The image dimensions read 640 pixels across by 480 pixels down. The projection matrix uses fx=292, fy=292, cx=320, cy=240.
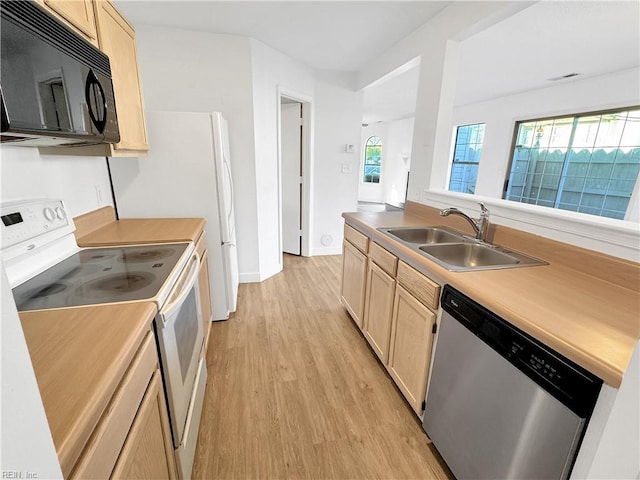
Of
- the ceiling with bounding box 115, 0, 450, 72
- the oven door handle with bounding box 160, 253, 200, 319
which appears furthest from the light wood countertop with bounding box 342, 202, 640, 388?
the ceiling with bounding box 115, 0, 450, 72

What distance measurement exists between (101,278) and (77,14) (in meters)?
1.10

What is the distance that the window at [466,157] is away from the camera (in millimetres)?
5999

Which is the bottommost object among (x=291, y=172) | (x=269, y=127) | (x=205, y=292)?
(x=205, y=292)

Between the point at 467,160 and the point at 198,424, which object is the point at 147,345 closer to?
the point at 198,424

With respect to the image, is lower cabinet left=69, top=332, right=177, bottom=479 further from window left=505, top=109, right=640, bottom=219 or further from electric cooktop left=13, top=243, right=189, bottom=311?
window left=505, top=109, right=640, bottom=219

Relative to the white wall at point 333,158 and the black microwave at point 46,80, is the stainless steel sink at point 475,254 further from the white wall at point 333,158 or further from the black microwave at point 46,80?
the white wall at point 333,158

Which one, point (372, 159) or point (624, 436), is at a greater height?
point (372, 159)

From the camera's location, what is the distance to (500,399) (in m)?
1.01

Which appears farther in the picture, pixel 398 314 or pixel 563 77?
pixel 563 77

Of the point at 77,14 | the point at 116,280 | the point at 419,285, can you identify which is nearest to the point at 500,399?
the point at 419,285

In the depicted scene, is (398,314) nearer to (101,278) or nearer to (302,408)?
(302,408)

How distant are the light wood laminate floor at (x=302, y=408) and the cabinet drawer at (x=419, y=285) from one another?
731 millimetres

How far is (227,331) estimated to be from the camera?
7.80 feet

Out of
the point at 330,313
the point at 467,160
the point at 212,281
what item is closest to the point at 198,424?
the point at 212,281
